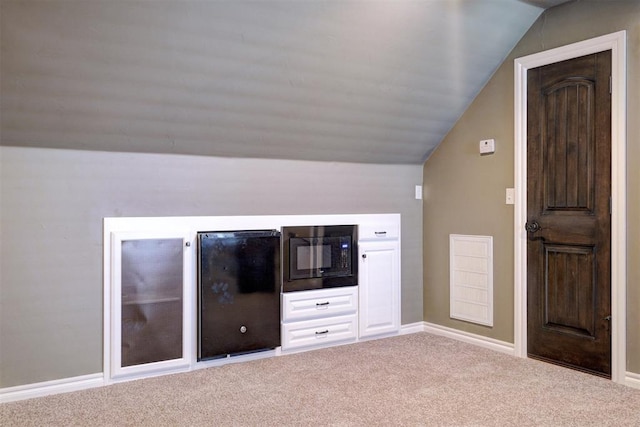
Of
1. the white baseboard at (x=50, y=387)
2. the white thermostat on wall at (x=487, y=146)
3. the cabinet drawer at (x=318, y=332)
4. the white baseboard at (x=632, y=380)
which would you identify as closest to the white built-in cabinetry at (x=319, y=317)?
the cabinet drawer at (x=318, y=332)

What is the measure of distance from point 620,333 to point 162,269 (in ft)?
8.87

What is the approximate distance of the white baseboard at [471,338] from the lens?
364 centimetres

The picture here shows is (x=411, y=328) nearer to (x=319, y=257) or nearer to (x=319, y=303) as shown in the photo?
(x=319, y=303)

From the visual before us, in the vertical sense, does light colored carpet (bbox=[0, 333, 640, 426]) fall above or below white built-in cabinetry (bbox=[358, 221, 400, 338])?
below

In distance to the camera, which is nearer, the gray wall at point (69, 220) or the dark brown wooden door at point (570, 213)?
the gray wall at point (69, 220)

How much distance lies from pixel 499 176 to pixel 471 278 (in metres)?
0.80

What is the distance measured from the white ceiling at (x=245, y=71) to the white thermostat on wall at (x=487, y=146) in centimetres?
32

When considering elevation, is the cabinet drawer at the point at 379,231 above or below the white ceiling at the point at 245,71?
below

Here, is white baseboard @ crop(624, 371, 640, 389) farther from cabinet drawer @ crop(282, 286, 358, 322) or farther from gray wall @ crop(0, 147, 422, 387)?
gray wall @ crop(0, 147, 422, 387)

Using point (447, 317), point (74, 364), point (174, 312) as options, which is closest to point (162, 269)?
point (174, 312)

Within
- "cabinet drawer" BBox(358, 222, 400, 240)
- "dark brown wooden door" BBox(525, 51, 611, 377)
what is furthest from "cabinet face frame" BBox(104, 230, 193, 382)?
"dark brown wooden door" BBox(525, 51, 611, 377)

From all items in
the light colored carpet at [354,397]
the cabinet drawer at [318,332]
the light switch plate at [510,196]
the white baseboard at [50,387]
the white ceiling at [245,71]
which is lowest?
the light colored carpet at [354,397]

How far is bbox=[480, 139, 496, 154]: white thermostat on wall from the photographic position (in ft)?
12.1

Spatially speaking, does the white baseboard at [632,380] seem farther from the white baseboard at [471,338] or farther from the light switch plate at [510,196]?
the light switch plate at [510,196]
